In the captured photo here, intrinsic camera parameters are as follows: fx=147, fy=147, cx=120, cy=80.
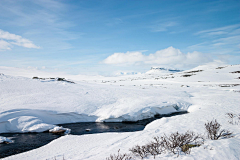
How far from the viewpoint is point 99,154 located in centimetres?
539

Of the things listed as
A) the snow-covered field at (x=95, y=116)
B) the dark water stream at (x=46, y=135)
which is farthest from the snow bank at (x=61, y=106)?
the dark water stream at (x=46, y=135)

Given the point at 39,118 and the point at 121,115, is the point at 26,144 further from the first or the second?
the point at 121,115

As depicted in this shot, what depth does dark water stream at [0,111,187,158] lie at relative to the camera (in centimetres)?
698

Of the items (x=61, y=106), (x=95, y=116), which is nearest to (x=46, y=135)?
(x=61, y=106)

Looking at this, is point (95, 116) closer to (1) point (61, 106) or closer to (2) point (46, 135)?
(1) point (61, 106)

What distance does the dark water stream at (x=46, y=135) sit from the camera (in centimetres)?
698

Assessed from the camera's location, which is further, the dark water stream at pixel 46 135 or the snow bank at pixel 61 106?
the snow bank at pixel 61 106

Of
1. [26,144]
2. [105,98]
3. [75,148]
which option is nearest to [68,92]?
[105,98]

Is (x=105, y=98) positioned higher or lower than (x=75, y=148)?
higher

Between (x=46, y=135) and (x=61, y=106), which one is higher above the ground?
(x=61, y=106)

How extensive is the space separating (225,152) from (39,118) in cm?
1058

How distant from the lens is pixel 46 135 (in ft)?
28.6

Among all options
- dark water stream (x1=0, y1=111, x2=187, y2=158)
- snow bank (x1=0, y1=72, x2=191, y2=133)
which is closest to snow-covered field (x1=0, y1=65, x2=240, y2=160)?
snow bank (x1=0, y1=72, x2=191, y2=133)

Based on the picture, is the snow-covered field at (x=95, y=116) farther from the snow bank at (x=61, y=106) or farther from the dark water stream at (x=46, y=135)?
the dark water stream at (x=46, y=135)
